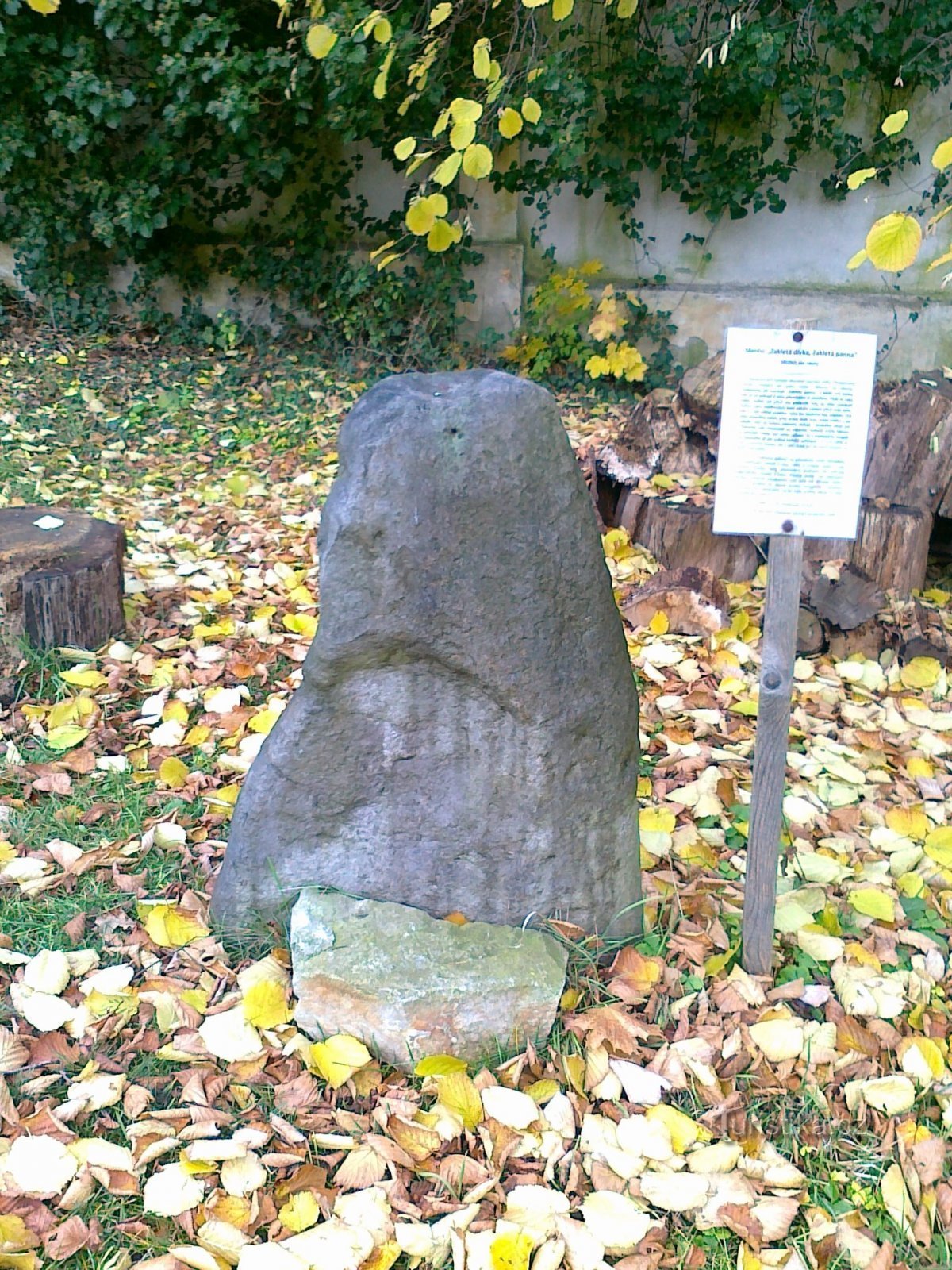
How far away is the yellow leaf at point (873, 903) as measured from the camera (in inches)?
100

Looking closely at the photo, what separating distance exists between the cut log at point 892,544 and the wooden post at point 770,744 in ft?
6.85

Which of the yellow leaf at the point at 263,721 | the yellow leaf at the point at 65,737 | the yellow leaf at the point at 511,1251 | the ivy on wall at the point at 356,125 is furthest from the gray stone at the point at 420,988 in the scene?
the ivy on wall at the point at 356,125

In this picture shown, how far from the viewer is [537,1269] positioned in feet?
5.64

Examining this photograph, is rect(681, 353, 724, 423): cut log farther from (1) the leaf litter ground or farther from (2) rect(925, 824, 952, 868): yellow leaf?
(2) rect(925, 824, 952, 868): yellow leaf

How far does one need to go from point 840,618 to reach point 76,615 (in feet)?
8.82

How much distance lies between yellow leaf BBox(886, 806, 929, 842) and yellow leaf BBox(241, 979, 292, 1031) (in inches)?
67.1

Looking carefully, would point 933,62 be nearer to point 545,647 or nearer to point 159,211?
point 159,211

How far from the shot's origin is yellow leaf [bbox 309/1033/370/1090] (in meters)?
2.04

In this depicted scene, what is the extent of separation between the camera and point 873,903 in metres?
2.57

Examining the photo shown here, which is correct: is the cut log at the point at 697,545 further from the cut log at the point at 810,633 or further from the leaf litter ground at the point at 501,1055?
the leaf litter ground at the point at 501,1055

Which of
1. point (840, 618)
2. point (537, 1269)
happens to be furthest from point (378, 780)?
point (840, 618)

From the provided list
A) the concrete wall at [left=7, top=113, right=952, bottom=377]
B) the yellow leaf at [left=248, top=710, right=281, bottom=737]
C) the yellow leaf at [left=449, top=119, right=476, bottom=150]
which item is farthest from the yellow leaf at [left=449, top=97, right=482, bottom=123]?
the concrete wall at [left=7, top=113, right=952, bottom=377]

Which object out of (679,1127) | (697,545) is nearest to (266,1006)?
(679,1127)

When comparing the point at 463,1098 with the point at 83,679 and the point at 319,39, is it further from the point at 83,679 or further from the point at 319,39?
the point at 319,39
